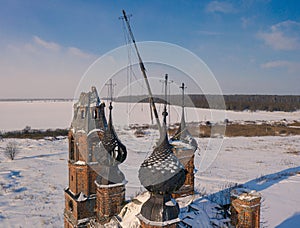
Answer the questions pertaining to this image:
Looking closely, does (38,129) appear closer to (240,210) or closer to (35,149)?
(35,149)

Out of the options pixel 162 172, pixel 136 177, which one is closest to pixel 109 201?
pixel 162 172

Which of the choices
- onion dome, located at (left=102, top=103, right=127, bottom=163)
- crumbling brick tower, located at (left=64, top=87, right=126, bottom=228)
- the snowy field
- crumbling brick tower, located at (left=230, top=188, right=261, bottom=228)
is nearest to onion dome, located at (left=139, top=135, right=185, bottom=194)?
the snowy field

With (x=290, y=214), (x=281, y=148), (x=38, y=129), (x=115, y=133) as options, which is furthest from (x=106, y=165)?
(x=38, y=129)

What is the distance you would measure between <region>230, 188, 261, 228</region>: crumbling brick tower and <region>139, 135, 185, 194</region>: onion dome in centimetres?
359

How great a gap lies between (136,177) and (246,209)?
19.5 meters

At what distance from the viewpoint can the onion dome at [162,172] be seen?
16.6 feet

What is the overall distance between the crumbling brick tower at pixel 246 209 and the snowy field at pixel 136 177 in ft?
9.53

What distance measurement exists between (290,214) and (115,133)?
14917mm

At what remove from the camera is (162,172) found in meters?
5.04

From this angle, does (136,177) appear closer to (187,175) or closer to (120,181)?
(187,175)

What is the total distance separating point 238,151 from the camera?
40469mm

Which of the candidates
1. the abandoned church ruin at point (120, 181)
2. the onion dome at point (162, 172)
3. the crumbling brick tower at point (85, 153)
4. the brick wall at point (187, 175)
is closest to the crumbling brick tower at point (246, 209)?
the abandoned church ruin at point (120, 181)

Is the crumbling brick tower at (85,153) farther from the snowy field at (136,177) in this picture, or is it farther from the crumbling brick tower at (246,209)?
the crumbling brick tower at (246,209)

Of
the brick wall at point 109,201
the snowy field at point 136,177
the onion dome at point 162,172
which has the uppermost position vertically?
the onion dome at point 162,172
